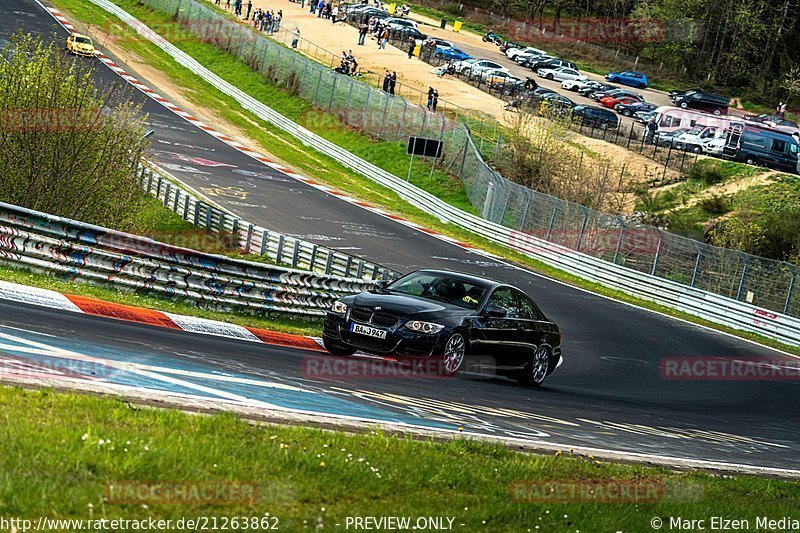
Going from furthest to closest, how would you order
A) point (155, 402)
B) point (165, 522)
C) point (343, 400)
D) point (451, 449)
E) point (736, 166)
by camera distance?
point (736, 166), point (343, 400), point (451, 449), point (155, 402), point (165, 522)

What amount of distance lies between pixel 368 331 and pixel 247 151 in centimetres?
3287

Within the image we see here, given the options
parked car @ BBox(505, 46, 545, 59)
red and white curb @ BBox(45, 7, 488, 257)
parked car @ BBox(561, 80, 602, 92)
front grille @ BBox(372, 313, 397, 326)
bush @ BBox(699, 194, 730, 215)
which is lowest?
red and white curb @ BBox(45, 7, 488, 257)

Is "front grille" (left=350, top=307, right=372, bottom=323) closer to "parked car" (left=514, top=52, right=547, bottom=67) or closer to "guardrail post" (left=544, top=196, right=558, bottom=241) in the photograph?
"guardrail post" (left=544, top=196, right=558, bottom=241)

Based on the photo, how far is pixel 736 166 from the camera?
2131 inches

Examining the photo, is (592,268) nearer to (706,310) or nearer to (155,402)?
(706,310)

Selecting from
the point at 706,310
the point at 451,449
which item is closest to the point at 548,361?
the point at 451,449

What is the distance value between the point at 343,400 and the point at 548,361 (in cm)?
672

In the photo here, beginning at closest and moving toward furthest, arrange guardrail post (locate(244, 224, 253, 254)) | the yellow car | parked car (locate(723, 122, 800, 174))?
1. guardrail post (locate(244, 224, 253, 254))
2. the yellow car
3. parked car (locate(723, 122, 800, 174))

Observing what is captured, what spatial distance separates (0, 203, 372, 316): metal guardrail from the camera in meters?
15.1

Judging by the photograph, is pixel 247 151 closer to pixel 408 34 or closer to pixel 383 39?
pixel 383 39

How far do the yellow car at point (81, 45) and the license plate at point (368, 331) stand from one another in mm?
43271

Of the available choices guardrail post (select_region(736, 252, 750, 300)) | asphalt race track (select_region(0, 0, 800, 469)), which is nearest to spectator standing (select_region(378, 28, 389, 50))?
asphalt race track (select_region(0, 0, 800, 469))

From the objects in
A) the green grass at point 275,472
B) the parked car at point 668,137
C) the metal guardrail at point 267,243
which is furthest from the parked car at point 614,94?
the green grass at point 275,472

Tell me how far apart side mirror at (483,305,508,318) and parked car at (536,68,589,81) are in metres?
66.6
